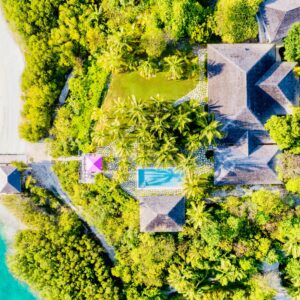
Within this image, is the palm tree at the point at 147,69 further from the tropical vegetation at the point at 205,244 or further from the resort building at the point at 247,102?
the tropical vegetation at the point at 205,244

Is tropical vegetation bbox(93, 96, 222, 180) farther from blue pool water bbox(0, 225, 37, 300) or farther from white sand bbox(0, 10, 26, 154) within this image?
blue pool water bbox(0, 225, 37, 300)

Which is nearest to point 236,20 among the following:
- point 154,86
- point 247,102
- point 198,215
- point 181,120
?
point 247,102

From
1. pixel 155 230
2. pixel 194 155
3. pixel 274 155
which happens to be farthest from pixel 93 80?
pixel 274 155

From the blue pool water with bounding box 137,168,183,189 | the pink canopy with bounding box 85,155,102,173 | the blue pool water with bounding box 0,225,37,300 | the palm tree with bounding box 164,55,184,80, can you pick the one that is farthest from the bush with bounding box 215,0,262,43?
the blue pool water with bounding box 0,225,37,300

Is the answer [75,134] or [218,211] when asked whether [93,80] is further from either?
[218,211]

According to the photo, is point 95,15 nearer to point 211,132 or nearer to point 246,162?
point 211,132

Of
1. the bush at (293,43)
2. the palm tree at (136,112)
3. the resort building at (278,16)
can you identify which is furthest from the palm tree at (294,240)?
the resort building at (278,16)
